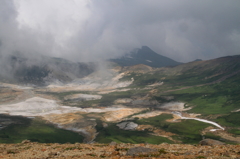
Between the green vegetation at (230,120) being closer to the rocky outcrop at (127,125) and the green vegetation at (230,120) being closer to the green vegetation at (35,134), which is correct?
the rocky outcrop at (127,125)

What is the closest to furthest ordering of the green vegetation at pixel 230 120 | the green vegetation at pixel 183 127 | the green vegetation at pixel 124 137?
the green vegetation at pixel 124 137 → the green vegetation at pixel 183 127 → the green vegetation at pixel 230 120

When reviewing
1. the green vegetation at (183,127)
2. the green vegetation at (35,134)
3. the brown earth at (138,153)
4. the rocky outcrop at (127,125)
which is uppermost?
the brown earth at (138,153)

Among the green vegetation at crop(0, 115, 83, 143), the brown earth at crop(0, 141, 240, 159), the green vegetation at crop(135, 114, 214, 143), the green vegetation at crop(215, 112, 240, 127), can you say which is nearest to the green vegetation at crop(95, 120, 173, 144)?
the green vegetation at crop(135, 114, 214, 143)

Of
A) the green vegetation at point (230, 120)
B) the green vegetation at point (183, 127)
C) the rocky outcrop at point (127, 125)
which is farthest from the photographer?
the green vegetation at point (230, 120)

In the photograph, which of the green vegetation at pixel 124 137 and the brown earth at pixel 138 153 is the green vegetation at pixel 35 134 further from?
the brown earth at pixel 138 153

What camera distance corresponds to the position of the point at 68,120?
122 metres

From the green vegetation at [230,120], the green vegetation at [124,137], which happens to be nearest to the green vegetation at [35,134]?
the green vegetation at [124,137]

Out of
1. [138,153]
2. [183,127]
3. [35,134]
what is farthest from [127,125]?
[138,153]

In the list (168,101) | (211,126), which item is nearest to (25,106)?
(168,101)

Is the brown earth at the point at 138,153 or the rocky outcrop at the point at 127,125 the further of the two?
the rocky outcrop at the point at 127,125

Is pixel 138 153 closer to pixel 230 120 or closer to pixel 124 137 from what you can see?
pixel 124 137

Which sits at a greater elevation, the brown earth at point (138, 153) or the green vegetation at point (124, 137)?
the brown earth at point (138, 153)

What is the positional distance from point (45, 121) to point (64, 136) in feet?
123

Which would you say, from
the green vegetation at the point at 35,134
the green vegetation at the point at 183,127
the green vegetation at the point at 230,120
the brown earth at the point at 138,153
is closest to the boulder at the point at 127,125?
the green vegetation at the point at 183,127
